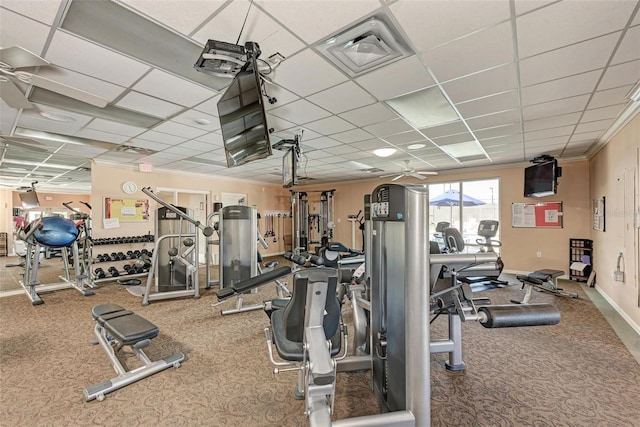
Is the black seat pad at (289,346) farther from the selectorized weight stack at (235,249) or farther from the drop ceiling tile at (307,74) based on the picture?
the selectorized weight stack at (235,249)

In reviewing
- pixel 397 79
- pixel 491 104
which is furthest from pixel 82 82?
pixel 491 104

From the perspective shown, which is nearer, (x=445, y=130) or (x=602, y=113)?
(x=602, y=113)

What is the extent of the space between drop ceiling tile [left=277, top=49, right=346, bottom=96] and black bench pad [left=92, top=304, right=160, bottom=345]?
237 centimetres

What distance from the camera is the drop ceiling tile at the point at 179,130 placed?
3723mm

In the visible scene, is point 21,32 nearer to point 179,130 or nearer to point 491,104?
point 179,130

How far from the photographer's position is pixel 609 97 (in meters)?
2.89

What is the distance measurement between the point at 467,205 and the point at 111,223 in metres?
8.30

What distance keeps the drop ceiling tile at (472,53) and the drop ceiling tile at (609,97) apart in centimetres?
143

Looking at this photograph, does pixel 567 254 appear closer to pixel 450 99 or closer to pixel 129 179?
pixel 450 99

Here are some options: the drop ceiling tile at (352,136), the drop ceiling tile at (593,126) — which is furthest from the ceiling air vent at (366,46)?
the drop ceiling tile at (593,126)

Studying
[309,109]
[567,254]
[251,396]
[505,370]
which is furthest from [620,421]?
[567,254]

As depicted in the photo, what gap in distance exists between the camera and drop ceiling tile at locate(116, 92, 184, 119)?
113 inches

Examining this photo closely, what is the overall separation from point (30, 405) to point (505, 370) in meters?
3.64

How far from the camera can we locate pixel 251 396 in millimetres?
2068
